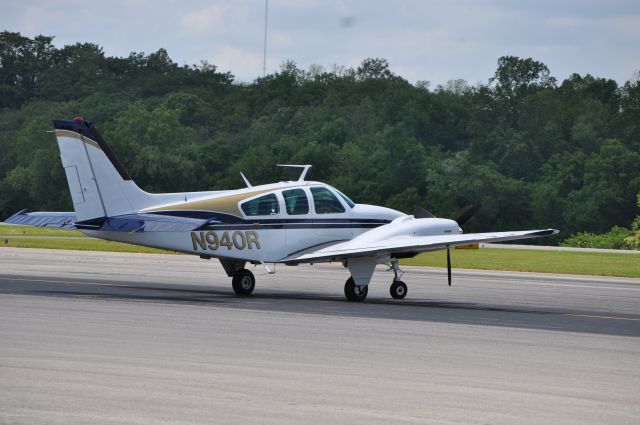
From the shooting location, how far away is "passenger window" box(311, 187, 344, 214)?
2662 cm

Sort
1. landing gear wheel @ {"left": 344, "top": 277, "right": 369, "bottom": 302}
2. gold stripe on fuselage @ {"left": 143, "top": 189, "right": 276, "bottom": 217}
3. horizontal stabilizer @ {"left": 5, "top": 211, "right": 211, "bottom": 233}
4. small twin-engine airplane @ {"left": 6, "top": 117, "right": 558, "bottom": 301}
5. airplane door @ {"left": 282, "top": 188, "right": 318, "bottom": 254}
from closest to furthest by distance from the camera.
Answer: horizontal stabilizer @ {"left": 5, "top": 211, "right": 211, "bottom": 233}
small twin-engine airplane @ {"left": 6, "top": 117, "right": 558, "bottom": 301}
gold stripe on fuselage @ {"left": 143, "top": 189, "right": 276, "bottom": 217}
landing gear wheel @ {"left": 344, "top": 277, "right": 369, "bottom": 302}
airplane door @ {"left": 282, "top": 188, "right": 318, "bottom": 254}

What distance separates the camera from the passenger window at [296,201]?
26234 millimetres

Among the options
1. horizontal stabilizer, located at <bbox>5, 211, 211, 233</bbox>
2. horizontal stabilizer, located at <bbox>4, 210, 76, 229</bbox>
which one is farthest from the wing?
horizontal stabilizer, located at <bbox>4, 210, 76, 229</bbox>

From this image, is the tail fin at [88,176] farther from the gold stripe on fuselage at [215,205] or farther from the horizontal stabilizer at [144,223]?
the gold stripe on fuselage at [215,205]

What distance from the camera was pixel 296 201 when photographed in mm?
26359

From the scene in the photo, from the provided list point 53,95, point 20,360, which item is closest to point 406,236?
point 20,360

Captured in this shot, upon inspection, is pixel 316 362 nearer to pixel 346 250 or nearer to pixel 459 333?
pixel 459 333

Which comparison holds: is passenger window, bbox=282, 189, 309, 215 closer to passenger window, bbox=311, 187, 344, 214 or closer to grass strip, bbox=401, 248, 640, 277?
passenger window, bbox=311, 187, 344, 214

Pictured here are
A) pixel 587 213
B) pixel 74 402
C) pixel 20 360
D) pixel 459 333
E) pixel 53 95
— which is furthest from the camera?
pixel 53 95

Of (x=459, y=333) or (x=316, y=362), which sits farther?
(x=459, y=333)

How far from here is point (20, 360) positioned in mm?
14250

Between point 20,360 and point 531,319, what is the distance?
37.4 ft

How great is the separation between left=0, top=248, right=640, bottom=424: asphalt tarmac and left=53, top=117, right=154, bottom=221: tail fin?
1.95 meters

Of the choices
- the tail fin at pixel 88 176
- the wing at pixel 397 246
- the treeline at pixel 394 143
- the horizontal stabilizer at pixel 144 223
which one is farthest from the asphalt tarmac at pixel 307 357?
the treeline at pixel 394 143
